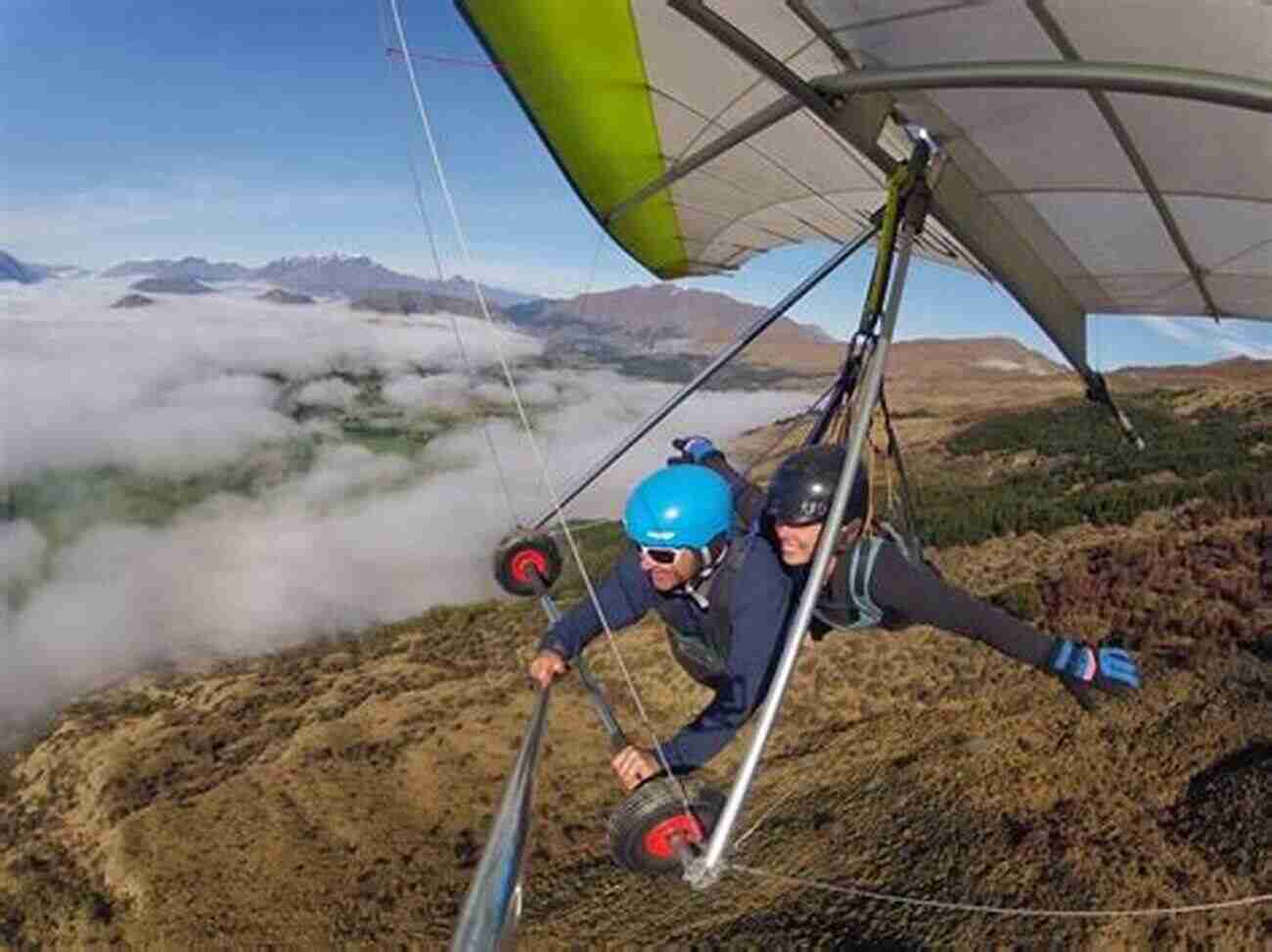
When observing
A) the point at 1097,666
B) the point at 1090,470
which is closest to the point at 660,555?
the point at 1097,666

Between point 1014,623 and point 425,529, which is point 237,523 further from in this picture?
point 1014,623

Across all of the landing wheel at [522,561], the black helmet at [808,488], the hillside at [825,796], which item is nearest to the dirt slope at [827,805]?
the hillside at [825,796]

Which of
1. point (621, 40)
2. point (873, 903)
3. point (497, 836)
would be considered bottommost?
point (873, 903)

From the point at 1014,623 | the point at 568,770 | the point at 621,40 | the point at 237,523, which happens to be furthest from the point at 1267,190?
the point at 237,523

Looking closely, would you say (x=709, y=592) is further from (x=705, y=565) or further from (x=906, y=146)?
(x=906, y=146)

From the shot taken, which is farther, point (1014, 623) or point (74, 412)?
point (74, 412)

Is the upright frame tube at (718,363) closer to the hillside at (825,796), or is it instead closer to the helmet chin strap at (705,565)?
the hillside at (825,796)
